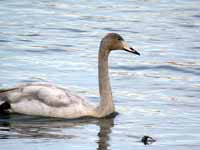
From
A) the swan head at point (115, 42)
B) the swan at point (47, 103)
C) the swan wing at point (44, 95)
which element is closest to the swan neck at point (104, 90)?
the swan at point (47, 103)

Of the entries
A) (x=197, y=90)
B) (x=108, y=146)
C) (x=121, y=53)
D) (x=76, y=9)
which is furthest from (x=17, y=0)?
(x=108, y=146)

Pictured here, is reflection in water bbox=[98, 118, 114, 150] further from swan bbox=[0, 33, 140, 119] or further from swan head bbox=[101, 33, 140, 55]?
swan head bbox=[101, 33, 140, 55]

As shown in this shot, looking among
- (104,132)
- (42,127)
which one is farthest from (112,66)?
(104,132)

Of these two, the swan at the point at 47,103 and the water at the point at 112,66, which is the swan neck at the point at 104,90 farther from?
the water at the point at 112,66

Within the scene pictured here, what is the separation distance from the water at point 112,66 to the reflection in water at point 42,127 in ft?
0.04

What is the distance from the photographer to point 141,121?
14578mm

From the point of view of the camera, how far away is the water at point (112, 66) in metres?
13.5

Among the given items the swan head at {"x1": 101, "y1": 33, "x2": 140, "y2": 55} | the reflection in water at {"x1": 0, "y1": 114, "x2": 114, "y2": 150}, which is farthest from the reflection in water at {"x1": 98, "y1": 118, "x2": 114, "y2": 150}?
the swan head at {"x1": 101, "y1": 33, "x2": 140, "y2": 55}

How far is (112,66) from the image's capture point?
19.1 metres

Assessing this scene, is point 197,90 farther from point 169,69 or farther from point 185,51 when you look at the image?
point 185,51

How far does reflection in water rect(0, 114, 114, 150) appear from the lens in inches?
523

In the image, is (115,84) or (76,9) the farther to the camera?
(76,9)

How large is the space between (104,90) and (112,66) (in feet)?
12.2

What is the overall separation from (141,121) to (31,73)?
12.2 feet
